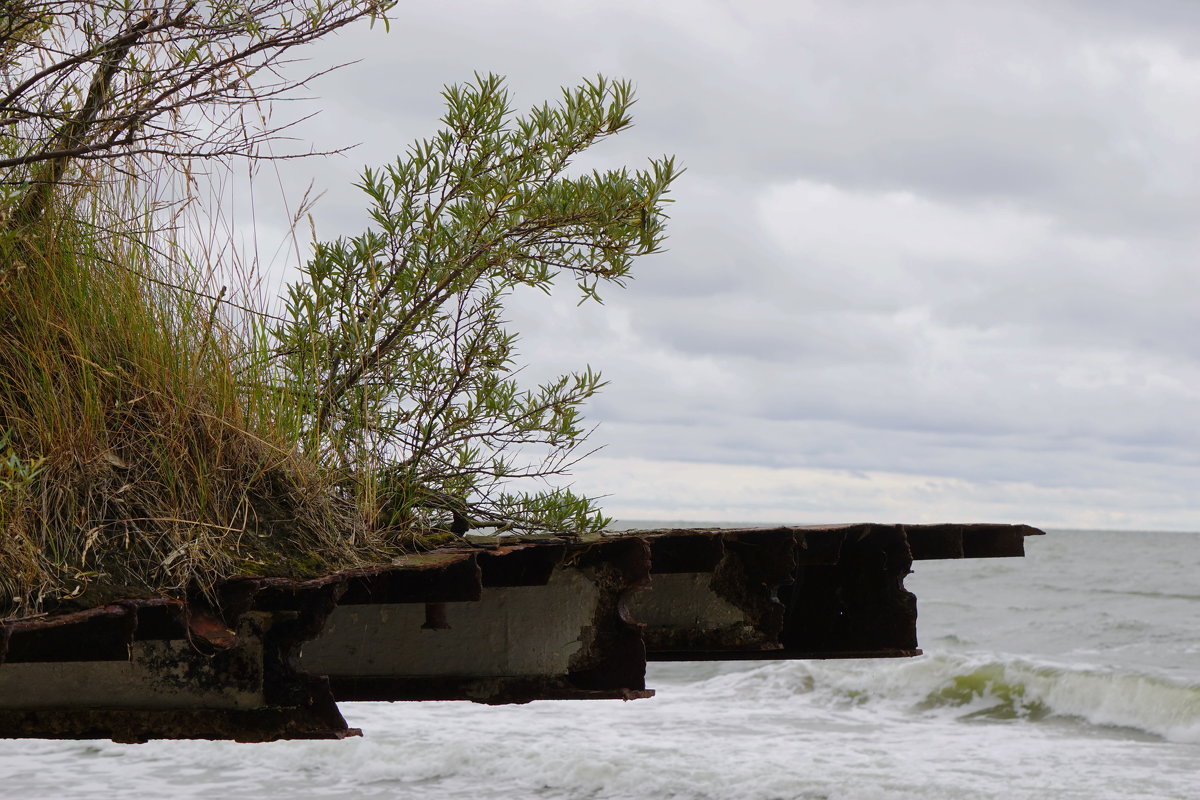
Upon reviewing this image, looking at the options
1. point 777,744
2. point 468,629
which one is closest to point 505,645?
point 468,629

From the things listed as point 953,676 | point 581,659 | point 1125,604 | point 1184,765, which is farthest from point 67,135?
point 1125,604

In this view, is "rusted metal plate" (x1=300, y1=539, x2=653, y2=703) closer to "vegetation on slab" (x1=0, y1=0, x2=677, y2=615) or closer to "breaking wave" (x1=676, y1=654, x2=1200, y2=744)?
"vegetation on slab" (x1=0, y1=0, x2=677, y2=615)

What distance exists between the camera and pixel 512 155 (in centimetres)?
454

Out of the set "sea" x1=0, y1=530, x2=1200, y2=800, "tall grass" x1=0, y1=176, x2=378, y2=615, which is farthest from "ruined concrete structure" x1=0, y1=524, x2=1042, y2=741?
"sea" x1=0, y1=530, x2=1200, y2=800

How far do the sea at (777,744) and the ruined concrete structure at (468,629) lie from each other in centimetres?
878

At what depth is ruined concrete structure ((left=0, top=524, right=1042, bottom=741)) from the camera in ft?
9.95

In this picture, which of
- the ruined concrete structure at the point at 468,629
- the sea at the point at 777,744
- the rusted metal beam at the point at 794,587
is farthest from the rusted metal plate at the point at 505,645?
the sea at the point at 777,744

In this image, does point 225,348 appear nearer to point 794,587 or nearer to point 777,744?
point 794,587

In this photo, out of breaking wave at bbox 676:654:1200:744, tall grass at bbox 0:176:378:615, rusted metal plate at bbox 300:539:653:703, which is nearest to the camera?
tall grass at bbox 0:176:378:615

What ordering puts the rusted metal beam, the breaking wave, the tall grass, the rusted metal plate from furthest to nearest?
the breaking wave, the rusted metal beam, the rusted metal plate, the tall grass

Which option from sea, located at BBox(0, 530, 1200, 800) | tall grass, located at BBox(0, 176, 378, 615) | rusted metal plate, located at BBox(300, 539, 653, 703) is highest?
tall grass, located at BBox(0, 176, 378, 615)

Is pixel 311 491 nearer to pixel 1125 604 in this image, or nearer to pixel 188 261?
pixel 188 261

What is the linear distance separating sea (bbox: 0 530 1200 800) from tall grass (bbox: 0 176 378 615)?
31.4 ft

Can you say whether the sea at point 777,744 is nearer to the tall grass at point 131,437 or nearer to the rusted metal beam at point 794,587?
the rusted metal beam at point 794,587
